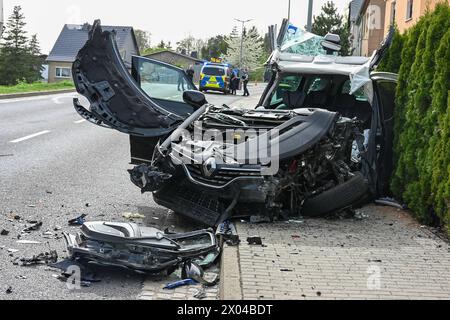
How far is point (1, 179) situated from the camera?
898 cm

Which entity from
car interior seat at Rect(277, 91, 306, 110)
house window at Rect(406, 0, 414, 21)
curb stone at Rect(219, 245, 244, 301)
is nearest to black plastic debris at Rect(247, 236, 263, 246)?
curb stone at Rect(219, 245, 244, 301)

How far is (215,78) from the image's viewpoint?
4381 cm

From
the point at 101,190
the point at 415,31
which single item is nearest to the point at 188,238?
the point at 101,190

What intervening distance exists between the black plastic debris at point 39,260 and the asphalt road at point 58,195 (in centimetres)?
8

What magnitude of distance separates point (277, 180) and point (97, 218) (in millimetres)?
2083

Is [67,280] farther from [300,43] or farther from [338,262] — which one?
[300,43]

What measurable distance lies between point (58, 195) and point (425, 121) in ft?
15.0

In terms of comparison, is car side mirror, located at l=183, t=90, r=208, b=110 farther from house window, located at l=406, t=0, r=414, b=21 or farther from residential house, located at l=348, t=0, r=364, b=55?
residential house, located at l=348, t=0, r=364, b=55

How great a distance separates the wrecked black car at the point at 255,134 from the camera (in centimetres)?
652

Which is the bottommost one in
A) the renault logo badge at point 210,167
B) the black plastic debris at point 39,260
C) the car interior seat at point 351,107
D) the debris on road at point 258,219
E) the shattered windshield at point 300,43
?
the black plastic debris at point 39,260

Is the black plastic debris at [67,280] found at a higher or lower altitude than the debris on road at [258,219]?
lower

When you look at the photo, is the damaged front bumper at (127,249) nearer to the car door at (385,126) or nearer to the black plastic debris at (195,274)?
the black plastic debris at (195,274)

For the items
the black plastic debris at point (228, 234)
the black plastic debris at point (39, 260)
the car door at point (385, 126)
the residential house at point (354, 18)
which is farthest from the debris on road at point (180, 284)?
the residential house at point (354, 18)

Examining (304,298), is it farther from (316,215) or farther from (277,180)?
(316,215)
